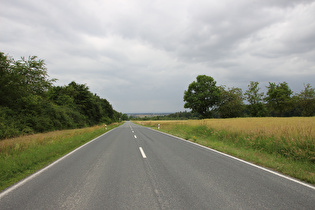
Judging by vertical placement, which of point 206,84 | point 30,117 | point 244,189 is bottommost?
point 244,189

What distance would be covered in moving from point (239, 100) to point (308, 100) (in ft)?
48.1

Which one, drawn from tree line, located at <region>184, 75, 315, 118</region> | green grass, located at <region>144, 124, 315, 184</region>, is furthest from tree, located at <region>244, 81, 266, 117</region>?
green grass, located at <region>144, 124, 315, 184</region>

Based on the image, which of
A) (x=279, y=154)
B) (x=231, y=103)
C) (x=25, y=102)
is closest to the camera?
(x=279, y=154)

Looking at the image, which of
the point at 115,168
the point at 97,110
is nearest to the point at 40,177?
the point at 115,168

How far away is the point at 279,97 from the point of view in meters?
43.8

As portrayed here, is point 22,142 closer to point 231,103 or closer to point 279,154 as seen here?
point 279,154

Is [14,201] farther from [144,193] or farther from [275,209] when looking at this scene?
[275,209]

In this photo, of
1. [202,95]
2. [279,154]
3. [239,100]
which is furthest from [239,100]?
[279,154]

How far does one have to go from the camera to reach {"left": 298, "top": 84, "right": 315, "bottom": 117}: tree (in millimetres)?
39156

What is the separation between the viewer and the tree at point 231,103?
4697 centimetres

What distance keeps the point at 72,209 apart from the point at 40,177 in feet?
8.35

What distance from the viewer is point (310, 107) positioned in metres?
39.4

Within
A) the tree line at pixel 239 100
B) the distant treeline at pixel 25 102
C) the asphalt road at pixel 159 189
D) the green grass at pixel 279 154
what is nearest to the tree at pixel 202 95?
the tree line at pixel 239 100

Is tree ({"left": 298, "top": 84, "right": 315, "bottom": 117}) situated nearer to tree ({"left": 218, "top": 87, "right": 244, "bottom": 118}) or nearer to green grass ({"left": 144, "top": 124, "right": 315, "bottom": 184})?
tree ({"left": 218, "top": 87, "right": 244, "bottom": 118})
